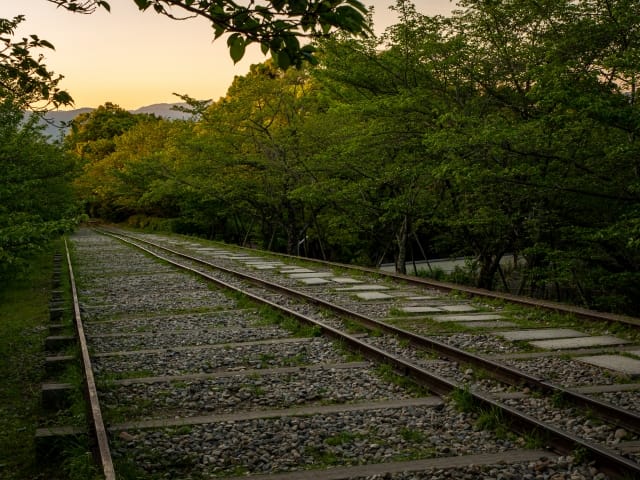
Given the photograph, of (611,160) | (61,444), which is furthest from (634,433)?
(611,160)

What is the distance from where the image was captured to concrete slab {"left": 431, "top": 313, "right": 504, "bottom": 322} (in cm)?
924

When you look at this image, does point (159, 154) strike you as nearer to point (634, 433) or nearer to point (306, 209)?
point (306, 209)

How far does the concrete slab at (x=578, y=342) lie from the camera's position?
24.3 ft

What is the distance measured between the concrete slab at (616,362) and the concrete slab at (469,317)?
96.8 inches

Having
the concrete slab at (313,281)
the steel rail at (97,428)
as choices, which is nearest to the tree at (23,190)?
the steel rail at (97,428)

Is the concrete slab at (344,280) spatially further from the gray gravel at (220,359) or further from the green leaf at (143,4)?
the green leaf at (143,4)

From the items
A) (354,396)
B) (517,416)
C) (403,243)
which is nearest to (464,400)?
(517,416)

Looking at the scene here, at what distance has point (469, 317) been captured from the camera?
9.45 m

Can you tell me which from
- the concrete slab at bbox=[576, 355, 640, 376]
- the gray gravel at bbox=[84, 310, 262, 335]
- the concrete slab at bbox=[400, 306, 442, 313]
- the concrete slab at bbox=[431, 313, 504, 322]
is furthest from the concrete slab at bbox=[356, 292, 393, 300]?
the concrete slab at bbox=[576, 355, 640, 376]

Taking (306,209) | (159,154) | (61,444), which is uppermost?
(159,154)

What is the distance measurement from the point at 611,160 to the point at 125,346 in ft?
29.4

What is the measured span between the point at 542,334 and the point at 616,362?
1514 mm

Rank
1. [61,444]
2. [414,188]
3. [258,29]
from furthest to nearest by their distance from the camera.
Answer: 1. [414,188]
2. [61,444]
3. [258,29]

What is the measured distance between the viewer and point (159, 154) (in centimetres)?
3769
